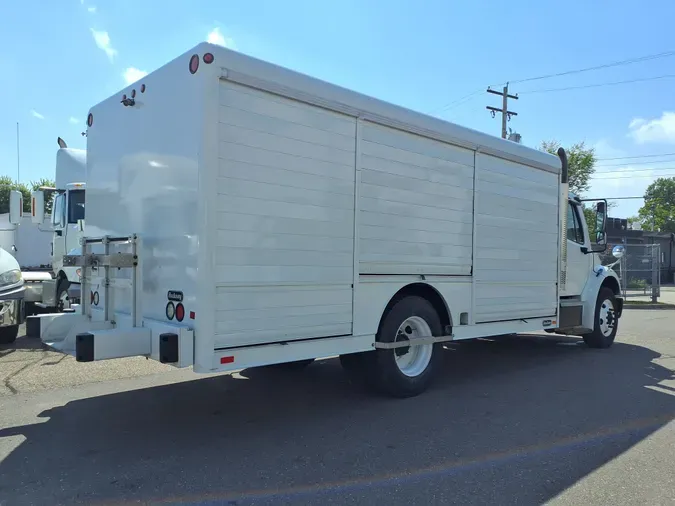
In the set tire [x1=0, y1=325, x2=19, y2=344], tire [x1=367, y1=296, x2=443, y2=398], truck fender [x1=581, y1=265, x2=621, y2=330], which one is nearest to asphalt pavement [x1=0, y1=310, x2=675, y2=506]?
tire [x1=367, y1=296, x2=443, y2=398]

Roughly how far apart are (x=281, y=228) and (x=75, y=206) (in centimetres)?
743

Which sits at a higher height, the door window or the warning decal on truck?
the door window

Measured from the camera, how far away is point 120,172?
526cm

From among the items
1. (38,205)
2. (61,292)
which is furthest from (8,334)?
(38,205)

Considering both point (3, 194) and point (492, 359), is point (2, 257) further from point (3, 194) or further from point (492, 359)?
point (3, 194)

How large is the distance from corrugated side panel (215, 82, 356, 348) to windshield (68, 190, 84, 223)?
725cm

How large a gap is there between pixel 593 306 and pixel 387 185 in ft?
17.0

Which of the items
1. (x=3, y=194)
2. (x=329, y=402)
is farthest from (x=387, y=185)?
(x=3, y=194)

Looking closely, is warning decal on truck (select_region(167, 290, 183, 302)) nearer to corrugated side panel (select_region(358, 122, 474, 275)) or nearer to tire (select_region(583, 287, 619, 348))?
corrugated side panel (select_region(358, 122, 474, 275))

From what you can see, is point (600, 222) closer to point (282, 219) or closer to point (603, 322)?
point (603, 322)

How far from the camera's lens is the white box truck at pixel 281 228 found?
13.6 ft

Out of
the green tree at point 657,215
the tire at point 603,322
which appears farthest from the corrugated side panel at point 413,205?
the green tree at point 657,215

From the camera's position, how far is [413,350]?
5.97 metres

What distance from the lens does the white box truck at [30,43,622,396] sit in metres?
4.14
